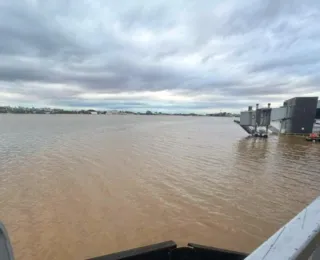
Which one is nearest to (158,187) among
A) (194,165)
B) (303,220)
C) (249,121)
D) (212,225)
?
(212,225)

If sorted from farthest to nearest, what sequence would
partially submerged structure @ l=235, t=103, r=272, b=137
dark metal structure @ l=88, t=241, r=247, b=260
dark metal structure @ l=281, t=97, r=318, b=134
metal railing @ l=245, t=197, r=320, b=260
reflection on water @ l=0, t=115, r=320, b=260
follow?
partially submerged structure @ l=235, t=103, r=272, b=137 < dark metal structure @ l=281, t=97, r=318, b=134 < reflection on water @ l=0, t=115, r=320, b=260 < dark metal structure @ l=88, t=241, r=247, b=260 < metal railing @ l=245, t=197, r=320, b=260

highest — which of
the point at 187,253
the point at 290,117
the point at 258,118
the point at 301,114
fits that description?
the point at 301,114

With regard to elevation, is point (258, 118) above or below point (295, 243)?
below

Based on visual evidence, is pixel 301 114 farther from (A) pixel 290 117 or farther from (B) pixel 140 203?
(B) pixel 140 203

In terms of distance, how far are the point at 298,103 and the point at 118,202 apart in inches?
1359

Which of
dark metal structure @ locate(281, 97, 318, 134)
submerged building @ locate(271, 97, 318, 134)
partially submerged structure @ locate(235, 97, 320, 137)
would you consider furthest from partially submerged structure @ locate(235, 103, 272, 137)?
dark metal structure @ locate(281, 97, 318, 134)

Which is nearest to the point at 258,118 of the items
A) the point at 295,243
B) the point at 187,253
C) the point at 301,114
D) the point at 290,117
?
the point at 290,117

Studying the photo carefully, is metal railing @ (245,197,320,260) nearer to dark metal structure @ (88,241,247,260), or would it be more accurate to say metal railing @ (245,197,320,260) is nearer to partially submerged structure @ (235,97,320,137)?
dark metal structure @ (88,241,247,260)

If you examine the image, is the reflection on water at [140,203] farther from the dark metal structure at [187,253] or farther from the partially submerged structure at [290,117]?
the partially submerged structure at [290,117]

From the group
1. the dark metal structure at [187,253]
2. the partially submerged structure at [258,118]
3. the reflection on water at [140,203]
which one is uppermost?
the partially submerged structure at [258,118]

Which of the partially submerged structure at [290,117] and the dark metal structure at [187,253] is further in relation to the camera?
the partially submerged structure at [290,117]

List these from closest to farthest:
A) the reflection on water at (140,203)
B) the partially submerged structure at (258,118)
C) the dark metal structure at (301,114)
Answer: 1. the reflection on water at (140,203)
2. the dark metal structure at (301,114)
3. the partially submerged structure at (258,118)

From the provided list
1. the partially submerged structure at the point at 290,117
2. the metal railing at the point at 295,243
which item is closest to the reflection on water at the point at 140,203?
the metal railing at the point at 295,243

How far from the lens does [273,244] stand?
1.08 meters
